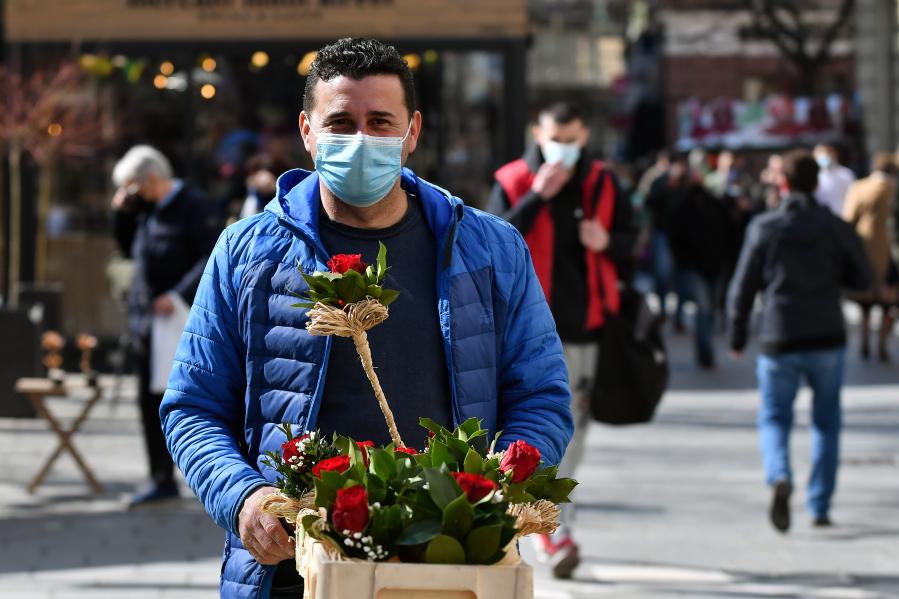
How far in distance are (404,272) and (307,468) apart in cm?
59

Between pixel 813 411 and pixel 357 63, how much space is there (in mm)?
6194

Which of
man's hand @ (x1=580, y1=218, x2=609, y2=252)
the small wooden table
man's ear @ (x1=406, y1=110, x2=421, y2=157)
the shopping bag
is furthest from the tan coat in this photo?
man's ear @ (x1=406, y1=110, x2=421, y2=157)

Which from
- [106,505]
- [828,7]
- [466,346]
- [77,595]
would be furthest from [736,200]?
[828,7]

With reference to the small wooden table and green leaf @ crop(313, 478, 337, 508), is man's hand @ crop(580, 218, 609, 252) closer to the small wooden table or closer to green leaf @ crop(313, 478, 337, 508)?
the small wooden table

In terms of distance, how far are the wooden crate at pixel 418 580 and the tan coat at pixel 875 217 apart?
45.6 ft

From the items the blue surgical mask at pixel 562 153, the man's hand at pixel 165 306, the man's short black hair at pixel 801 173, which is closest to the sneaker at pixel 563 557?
the blue surgical mask at pixel 562 153

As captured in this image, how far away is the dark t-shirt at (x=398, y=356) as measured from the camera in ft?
11.3

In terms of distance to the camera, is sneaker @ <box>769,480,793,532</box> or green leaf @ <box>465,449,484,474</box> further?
sneaker @ <box>769,480,793,532</box>

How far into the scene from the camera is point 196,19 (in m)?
15.8

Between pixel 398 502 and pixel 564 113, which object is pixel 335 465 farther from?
pixel 564 113

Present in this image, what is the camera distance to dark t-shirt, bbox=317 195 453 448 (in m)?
3.44

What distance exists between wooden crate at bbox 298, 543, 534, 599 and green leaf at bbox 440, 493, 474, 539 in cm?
7

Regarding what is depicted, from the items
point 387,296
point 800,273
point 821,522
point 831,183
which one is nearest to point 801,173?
point 800,273

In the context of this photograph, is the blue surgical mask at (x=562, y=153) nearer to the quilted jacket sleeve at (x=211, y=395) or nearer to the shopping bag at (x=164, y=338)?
the shopping bag at (x=164, y=338)
